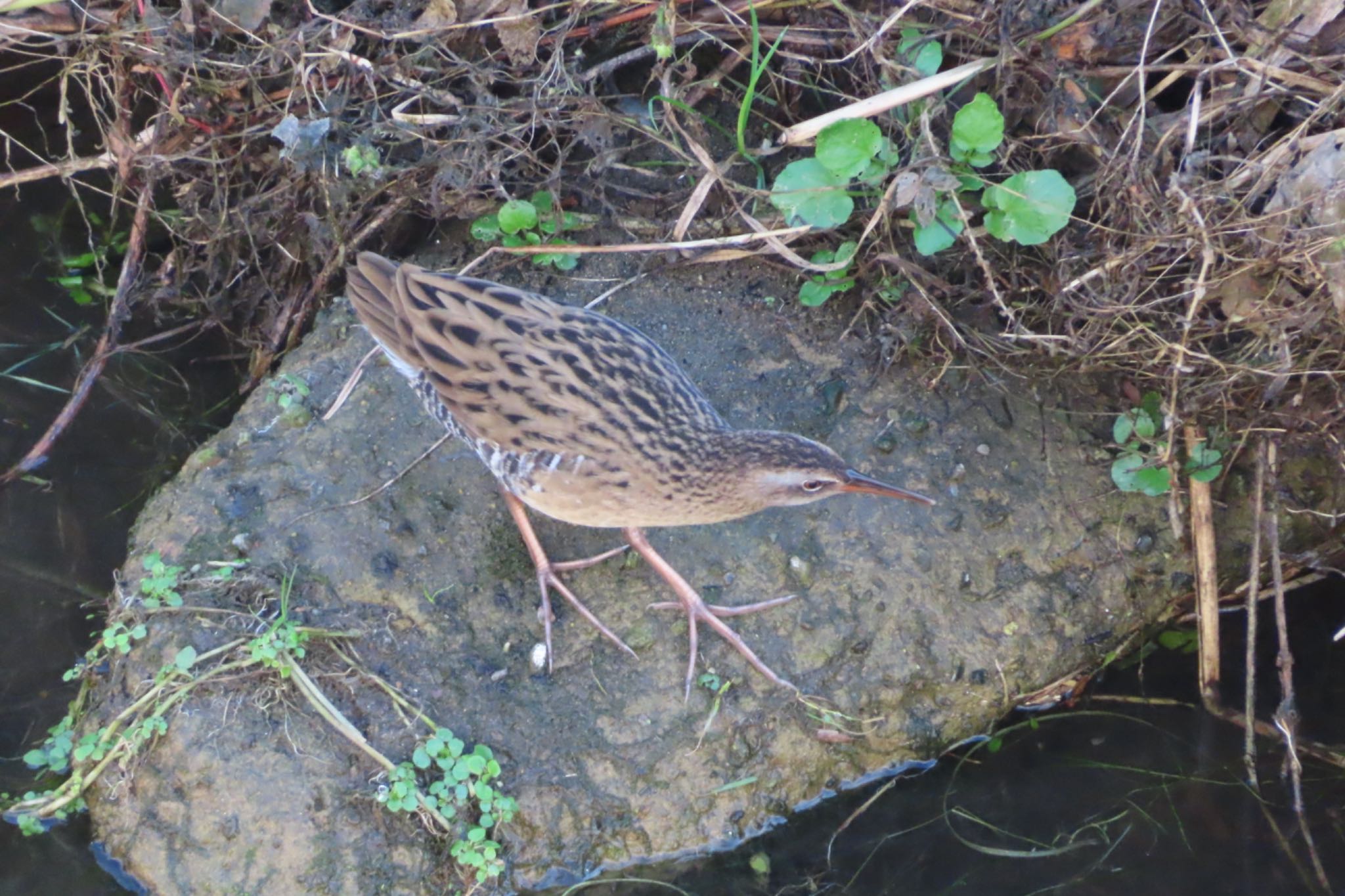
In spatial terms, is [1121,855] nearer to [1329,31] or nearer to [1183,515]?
[1183,515]

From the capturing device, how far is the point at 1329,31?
366 centimetres

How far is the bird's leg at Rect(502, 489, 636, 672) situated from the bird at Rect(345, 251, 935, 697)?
16mm

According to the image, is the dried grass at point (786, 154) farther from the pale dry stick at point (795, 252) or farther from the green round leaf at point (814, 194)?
the green round leaf at point (814, 194)

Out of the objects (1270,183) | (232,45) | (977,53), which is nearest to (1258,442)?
(1270,183)

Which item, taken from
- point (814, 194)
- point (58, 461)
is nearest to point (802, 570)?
point (814, 194)

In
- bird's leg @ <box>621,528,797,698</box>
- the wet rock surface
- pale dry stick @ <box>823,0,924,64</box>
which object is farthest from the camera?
bird's leg @ <box>621,528,797,698</box>

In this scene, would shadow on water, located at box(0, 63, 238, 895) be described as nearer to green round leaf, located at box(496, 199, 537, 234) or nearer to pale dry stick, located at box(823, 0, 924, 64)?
green round leaf, located at box(496, 199, 537, 234)

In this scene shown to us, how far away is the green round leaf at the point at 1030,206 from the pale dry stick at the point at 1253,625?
1.01 metres

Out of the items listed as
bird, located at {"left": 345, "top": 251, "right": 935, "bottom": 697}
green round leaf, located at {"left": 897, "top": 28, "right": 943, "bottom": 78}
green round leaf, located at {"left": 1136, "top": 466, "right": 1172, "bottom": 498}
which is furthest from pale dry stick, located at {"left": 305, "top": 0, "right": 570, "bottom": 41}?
green round leaf, located at {"left": 1136, "top": 466, "right": 1172, "bottom": 498}

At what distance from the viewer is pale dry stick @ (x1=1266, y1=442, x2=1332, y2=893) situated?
365cm

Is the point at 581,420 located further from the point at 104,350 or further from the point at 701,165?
the point at 104,350

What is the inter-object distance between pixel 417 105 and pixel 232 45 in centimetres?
76

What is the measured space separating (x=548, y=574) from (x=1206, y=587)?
7.18 feet

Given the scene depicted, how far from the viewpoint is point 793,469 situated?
366 centimetres
